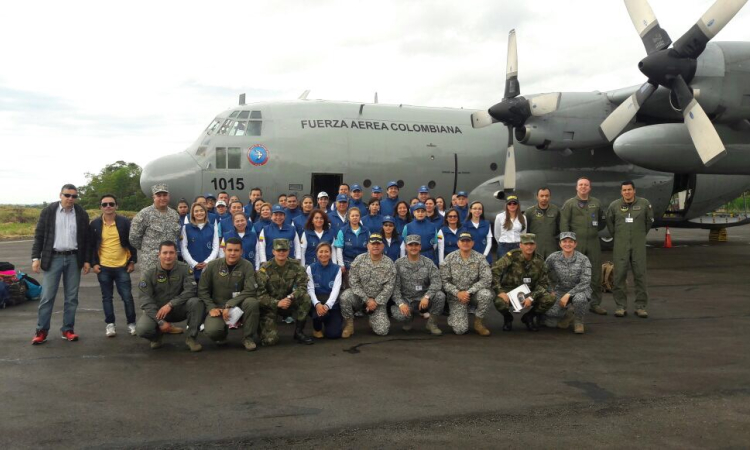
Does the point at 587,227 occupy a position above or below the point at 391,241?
above

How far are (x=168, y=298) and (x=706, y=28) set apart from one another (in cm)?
1048

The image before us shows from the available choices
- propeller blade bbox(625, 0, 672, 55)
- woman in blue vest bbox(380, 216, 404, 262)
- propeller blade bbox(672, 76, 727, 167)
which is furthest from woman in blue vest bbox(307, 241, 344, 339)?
propeller blade bbox(625, 0, 672, 55)

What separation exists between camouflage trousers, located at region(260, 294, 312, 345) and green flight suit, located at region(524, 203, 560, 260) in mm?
3985

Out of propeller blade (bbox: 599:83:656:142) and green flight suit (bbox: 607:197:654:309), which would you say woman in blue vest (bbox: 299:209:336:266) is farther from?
propeller blade (bbox: 599:83:656:142)

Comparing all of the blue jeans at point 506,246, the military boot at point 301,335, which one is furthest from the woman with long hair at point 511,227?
the military boot at point 301,335

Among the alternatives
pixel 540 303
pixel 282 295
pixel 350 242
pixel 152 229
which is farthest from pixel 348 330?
pixel 152 229

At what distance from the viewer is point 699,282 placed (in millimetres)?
11094

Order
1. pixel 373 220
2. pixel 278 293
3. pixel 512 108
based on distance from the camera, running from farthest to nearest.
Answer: pixel 512 108
pixel 373 220
pixel 278 293

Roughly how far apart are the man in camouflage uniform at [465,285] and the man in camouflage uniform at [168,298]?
316 centimetres

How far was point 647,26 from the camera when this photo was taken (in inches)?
441

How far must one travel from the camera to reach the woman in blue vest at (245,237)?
7.79 metres

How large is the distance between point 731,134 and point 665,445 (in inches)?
433

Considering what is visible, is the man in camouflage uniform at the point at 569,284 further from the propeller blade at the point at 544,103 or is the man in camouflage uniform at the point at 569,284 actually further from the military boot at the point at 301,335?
the propeller blade at the point at 544,103

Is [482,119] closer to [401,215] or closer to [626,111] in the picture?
[626,111]
